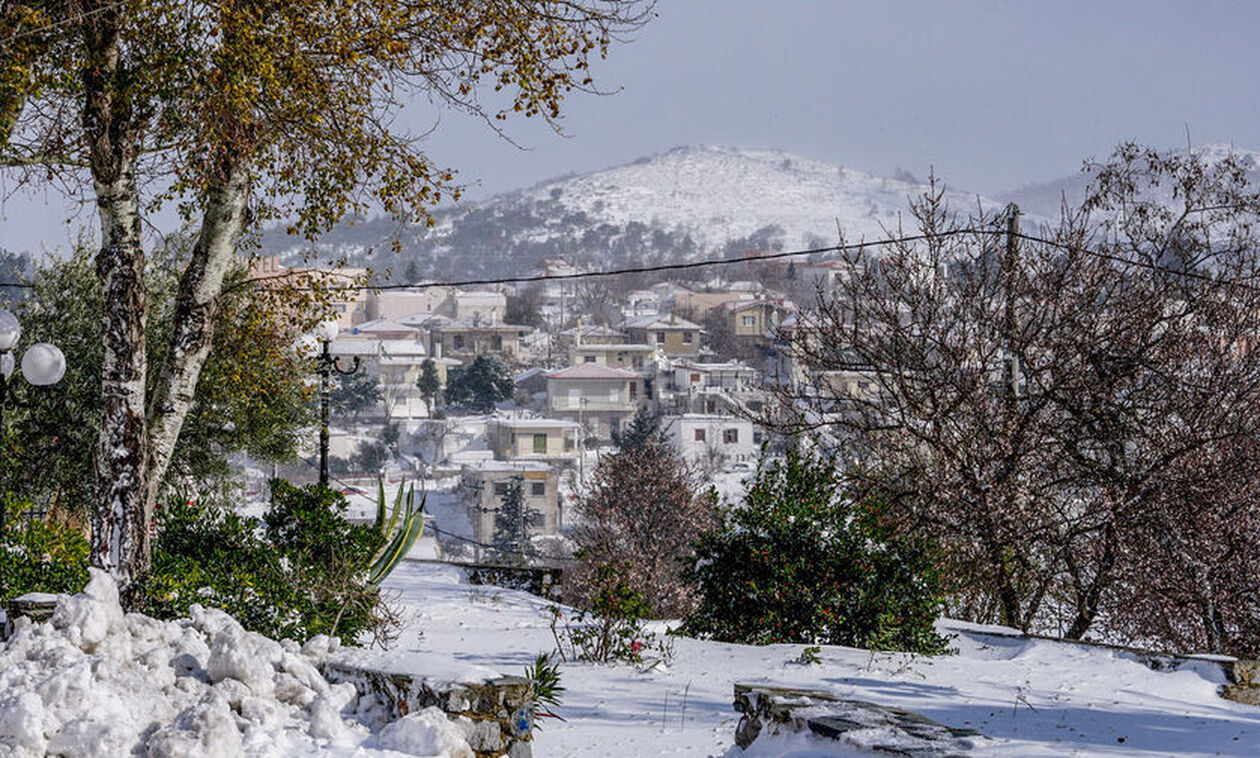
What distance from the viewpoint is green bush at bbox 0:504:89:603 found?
7422 millimetres

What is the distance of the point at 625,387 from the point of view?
3597 inches

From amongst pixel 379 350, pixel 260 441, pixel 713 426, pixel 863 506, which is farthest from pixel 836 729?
pixel 379 350

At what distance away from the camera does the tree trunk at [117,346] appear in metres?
7.75

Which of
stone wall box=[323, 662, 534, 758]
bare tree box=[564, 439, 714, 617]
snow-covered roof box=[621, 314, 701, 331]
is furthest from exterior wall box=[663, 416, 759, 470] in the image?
stone wall box=[323, 662, 534, 758]

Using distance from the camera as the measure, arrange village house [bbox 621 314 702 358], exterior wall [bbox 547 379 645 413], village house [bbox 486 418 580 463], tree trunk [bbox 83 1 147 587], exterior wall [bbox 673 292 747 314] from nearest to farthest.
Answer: tree trunk [bbox 83 1 147 587] → village house [bbox 486 418 580 463] → exterior wall [bbox 547 379 645 413] → village house [bbox 621 314 702 358] → exterior wall [bbox 673 292 747 314]

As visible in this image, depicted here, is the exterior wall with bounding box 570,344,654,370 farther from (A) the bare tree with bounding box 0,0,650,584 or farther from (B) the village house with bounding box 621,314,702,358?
(A) the bare tree with bounding box 0,0,650,584

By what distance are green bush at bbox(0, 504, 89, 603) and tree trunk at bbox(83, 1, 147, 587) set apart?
244 millimetres

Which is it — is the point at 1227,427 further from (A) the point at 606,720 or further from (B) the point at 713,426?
(B) the point at 713,426

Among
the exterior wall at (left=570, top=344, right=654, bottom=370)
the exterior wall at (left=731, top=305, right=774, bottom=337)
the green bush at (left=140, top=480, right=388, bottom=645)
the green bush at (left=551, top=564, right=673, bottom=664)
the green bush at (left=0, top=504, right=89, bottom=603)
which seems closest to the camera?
the green bush at (left=140, top=480, right=388, bottom=645)

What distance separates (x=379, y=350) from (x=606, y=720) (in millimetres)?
96288

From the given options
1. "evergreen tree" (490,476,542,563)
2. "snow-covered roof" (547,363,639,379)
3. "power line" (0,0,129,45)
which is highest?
"snow-covered roof" (547,363,639,379)

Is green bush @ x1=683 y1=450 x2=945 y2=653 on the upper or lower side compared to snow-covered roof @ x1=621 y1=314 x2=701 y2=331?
lower

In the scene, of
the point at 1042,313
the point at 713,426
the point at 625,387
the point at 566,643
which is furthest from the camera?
the point at 625,387

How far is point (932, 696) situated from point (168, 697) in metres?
4.24
